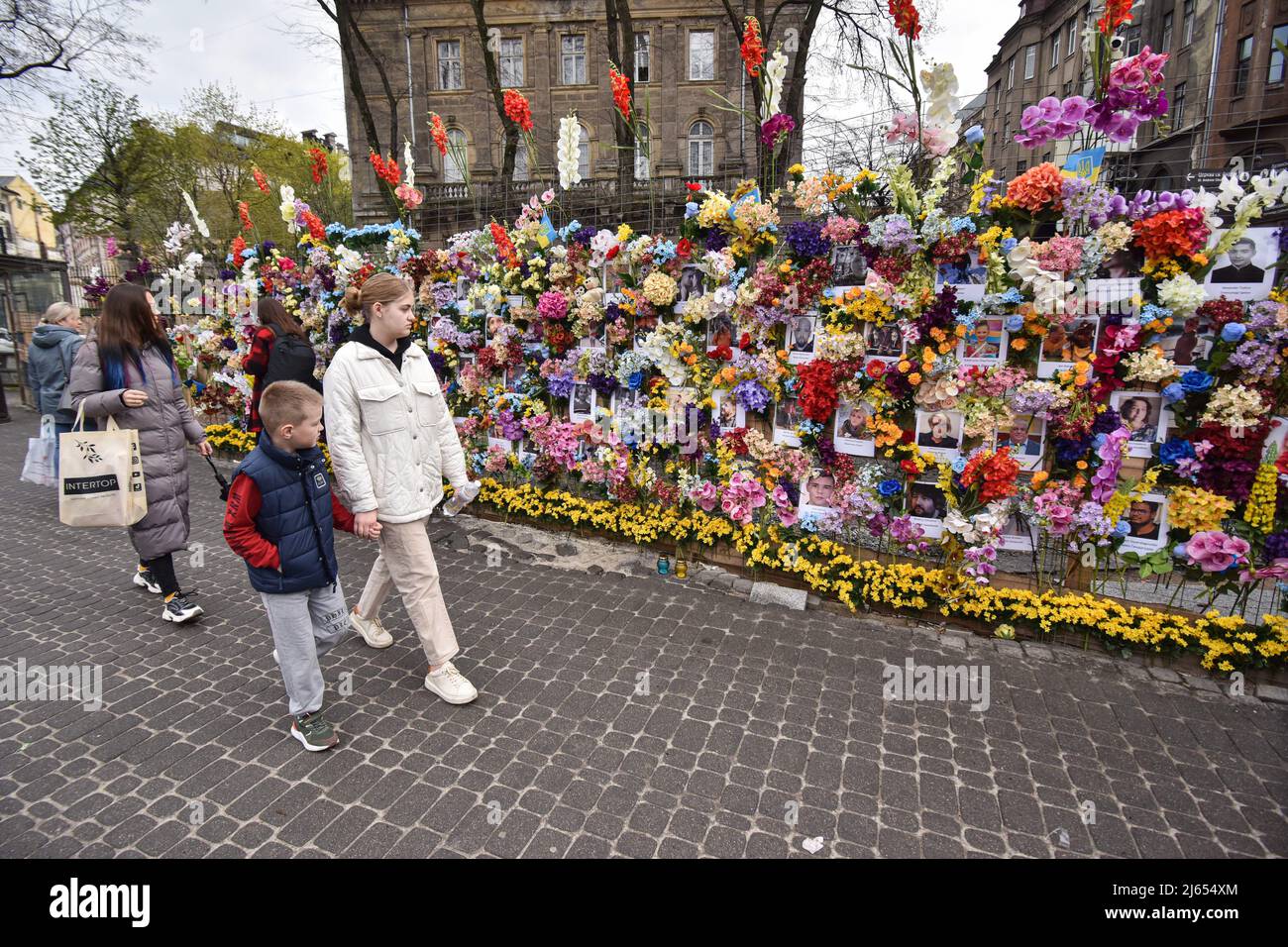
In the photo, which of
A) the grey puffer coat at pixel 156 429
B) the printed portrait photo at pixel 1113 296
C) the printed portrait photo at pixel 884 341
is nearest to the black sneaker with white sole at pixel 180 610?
the grey puffer coat at pixel 156 429

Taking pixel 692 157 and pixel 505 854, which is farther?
pixel 692 157

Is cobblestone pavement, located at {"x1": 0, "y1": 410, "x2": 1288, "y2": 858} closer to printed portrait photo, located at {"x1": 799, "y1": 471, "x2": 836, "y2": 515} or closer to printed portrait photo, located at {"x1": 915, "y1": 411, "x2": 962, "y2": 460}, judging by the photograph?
printed portrait photo, located at {"x1": 799, "y1": 471, "x2": 836, "y2": 515}

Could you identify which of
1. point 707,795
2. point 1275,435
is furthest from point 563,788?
point 1275,435

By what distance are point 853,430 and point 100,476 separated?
15.5 ft

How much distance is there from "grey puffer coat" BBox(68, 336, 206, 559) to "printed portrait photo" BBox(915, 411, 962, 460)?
15.8 ft

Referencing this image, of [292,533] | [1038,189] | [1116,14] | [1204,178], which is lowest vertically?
[292,533]

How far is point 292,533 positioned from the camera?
3.16 m

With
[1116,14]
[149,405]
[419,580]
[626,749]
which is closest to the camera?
[626,749]

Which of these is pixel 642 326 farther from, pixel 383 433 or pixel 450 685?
pixel 450 685

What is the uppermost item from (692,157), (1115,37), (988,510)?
(692,157)

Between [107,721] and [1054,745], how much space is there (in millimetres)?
4721

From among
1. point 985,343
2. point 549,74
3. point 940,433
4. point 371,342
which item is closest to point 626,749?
point 371,342

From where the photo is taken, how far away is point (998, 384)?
4203 mm

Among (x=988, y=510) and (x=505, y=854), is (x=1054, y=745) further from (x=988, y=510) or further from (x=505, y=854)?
(x=505, y=854)
